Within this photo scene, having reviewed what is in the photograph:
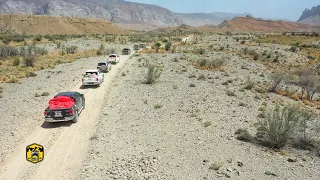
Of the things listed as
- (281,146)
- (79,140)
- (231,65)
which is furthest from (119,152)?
(231,65)

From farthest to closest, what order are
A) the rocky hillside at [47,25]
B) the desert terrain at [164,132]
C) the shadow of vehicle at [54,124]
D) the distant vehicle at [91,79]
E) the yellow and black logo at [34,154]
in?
the rocky hillside at [47,25]
the distant vehicle at [91,79]
the shadow of vehicle at [54,124]
the yellow and black logo at [34,154]
the desert terrain at [164,132]

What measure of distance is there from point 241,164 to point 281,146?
10.6 ft

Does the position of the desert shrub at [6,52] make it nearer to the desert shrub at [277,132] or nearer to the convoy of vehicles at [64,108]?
the convoy of vehicles at [64,108]

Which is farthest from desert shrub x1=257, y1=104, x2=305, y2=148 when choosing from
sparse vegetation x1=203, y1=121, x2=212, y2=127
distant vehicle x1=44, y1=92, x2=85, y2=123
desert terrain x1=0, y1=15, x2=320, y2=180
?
distant vehicle x1=44, y1=92, x2=85, y2=123

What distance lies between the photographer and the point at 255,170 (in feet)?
37.7

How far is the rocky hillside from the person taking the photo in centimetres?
12481

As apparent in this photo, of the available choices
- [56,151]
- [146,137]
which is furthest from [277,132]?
[56,151]

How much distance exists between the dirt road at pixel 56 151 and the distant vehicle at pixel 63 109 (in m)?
0.50

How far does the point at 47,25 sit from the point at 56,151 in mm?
133960

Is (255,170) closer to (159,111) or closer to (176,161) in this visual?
(176,161)

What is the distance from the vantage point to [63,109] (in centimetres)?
1578

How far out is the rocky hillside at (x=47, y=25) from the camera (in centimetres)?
12481

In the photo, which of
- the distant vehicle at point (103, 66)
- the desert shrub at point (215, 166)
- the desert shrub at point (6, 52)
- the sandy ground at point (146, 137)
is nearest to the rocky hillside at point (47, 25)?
the desert shrub at point (6, 52)

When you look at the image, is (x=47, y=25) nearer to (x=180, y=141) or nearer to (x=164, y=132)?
(x=164, y=132)
